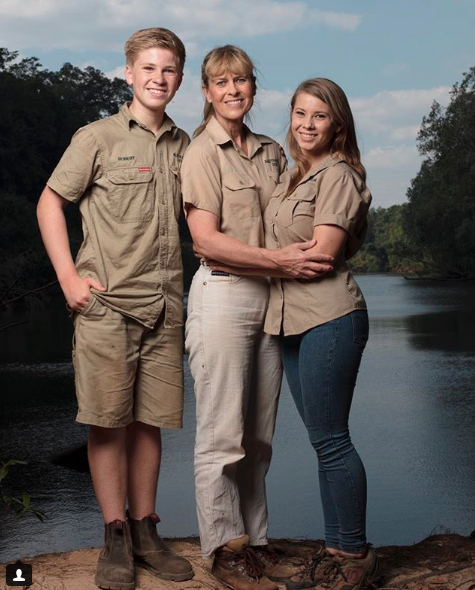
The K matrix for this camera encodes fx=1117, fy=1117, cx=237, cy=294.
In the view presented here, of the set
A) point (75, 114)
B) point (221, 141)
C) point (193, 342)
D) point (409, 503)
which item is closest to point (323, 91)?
point (221, 141)

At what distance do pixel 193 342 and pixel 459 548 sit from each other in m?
1.93

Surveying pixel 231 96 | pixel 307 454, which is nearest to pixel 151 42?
pixel 231 96

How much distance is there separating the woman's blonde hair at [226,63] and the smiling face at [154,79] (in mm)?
189

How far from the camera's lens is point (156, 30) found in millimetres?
4469

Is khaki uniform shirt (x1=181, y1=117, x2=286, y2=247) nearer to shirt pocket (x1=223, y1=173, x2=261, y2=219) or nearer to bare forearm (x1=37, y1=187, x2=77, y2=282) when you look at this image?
shirt pocket (x1=223, y1=173, x2=261, y2=219)

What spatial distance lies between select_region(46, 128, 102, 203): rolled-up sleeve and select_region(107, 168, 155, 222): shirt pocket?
78mm

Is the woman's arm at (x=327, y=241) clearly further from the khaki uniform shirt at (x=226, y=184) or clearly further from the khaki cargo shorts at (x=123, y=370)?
the khaki cargo shorts at (x=123, y=370)

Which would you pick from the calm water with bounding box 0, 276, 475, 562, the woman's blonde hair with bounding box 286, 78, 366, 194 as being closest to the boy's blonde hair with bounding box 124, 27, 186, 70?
the woman's blonde hair with bounding box 286, 78, 366, 194

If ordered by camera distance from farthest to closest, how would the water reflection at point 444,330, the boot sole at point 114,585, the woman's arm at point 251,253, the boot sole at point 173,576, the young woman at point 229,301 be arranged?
the water reflection at point 444,330, the boot sole at point 173,576, the boot sole at point 114,585, the young woman at point 229,301, the woman's arm at point 251,253

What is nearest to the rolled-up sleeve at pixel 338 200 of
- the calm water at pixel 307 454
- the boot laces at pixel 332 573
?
the boot laces at pixel 332 573

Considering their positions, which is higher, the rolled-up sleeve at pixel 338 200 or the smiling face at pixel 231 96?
the smiling face at pixel 231 96

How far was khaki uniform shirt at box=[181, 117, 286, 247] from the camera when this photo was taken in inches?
167

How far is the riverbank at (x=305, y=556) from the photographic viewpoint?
450 cm

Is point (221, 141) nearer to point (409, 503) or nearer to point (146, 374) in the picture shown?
point (146, 374)
